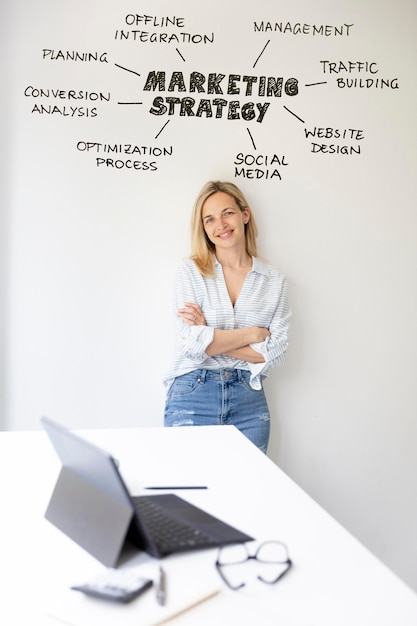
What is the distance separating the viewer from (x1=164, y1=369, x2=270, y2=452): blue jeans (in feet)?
9.97

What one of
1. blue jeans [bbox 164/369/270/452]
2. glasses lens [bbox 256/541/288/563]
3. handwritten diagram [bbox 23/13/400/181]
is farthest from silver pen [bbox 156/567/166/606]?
handwritten diagram [bbox 23/13/400/181]

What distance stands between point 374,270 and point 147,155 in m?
1.21

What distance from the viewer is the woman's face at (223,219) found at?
309 cm

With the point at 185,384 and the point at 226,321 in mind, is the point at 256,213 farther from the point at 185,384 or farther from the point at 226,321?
the point at 185,384

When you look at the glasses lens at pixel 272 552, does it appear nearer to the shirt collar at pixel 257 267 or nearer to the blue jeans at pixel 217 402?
the blue jeans at pixel 217 402

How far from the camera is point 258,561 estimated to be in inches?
52.6

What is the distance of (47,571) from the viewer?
1.30 metres

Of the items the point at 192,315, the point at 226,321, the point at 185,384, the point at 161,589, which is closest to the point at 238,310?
the point at 226,321

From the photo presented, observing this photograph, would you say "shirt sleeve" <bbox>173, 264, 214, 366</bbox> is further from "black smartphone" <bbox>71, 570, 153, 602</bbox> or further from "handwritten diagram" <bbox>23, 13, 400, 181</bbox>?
"black smartphone" <bbox>71, 570, 153, 602</bbox>

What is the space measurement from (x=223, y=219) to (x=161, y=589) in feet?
6.90

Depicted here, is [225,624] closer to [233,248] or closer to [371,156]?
[233,248]

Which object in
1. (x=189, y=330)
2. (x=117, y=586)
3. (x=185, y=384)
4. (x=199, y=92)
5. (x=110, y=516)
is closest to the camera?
(x=117, y=586)

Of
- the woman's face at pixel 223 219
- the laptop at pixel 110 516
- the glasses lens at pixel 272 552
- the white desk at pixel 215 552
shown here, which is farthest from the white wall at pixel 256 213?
the glasses lens at pixel 272 552

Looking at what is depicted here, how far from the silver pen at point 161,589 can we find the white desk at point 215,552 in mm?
33
